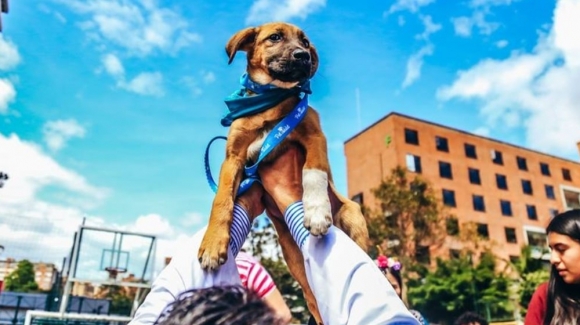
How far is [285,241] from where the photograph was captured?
65.5 inches

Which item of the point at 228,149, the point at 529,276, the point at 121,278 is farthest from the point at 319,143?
the point at 529,276

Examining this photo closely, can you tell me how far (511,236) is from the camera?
37719 millimetres

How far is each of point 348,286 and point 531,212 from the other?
4422 cm

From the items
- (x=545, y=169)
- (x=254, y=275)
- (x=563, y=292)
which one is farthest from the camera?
(x=545, y=169)

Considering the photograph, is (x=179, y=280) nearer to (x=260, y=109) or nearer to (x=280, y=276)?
(x=260, y=109)

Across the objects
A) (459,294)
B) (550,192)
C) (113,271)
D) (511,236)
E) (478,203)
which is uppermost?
(550,192)

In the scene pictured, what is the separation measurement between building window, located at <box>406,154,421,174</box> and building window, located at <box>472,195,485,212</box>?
579 cm

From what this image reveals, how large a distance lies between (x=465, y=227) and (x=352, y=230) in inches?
1185

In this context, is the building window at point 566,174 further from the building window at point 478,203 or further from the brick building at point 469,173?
the building window at point 478,203

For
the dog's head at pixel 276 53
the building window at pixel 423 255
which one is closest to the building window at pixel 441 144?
the building window at pixel 423 255

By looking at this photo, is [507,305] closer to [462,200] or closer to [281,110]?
[462,200]

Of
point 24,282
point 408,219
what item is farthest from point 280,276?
point 24,282

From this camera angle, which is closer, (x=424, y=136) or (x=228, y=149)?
(x=228, y=149)

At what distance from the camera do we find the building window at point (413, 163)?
114 feet
